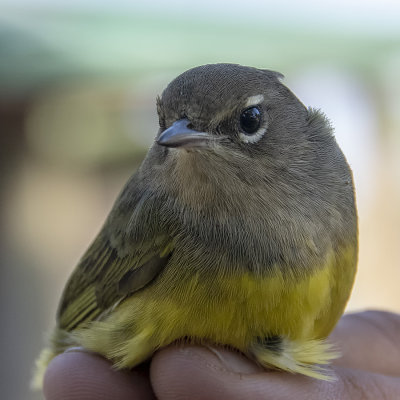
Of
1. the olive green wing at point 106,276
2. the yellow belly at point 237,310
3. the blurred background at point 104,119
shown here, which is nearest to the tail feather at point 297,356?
the yellow belly at point 237,310

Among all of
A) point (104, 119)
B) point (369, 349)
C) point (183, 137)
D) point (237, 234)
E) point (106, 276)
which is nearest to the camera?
point (183, 137)

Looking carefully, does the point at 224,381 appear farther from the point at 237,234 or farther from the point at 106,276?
the point at 106,276

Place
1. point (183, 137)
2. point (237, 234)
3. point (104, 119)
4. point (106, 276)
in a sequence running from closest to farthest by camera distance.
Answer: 1. point (183, 137)
2. point (237, 234)
3. point (106, 276)
4. point (104, 119)

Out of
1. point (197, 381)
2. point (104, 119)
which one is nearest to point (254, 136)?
point (197, 381)

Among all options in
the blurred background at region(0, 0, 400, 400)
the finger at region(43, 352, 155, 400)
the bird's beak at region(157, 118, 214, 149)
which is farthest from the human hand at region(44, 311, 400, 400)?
the blurred background at region(0, 0, 400, 400)

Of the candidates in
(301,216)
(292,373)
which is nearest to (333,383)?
(292,373)

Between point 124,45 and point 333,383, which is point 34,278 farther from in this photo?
point 333,383

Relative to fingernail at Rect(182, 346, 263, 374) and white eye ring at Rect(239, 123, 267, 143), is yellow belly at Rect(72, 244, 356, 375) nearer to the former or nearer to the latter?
fingernail at Rect(182, 346, 263, 374)
